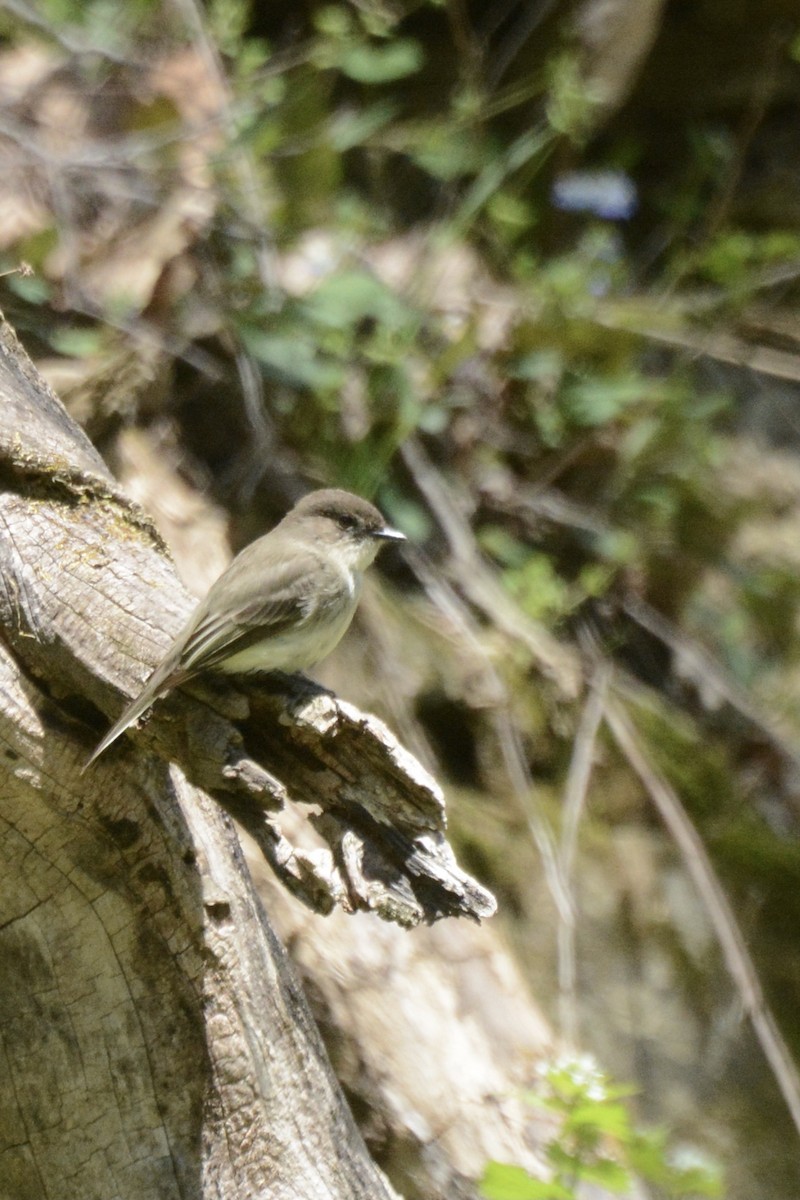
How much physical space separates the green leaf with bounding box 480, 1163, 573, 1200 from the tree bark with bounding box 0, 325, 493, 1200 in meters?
0.24

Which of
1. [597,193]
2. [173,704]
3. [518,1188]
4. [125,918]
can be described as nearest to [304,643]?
[173,704]

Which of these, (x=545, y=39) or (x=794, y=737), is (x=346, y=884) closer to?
(x=794, y=737)

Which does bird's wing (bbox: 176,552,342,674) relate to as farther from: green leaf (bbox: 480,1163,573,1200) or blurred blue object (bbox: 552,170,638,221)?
blurred blue object (bbox: 552,170,638,221)

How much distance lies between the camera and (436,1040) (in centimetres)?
350

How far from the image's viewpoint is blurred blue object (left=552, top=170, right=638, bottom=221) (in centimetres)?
602

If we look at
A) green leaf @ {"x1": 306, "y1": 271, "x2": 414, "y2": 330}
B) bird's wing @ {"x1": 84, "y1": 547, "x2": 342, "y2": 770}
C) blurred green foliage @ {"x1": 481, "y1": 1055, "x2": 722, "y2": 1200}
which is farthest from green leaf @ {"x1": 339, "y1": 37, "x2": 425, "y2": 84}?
blurred green foliage @ {"x1": 481, "y1": 1055, "x2": 722, "y2": 1200}

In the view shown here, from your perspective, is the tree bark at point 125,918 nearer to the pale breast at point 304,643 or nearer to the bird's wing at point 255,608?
the bird's wing at point 255,608

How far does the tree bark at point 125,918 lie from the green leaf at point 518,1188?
0.80 feet

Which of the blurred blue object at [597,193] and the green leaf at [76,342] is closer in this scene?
the green leaf at [76,342]

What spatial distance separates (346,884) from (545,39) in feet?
14.9

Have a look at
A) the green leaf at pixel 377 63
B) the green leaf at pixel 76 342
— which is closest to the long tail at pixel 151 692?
the green leaf at pixel 76 342

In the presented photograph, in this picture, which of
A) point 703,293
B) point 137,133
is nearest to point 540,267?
point 703,293

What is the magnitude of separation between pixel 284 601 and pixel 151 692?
71 cm

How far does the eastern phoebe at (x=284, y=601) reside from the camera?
2.62m
